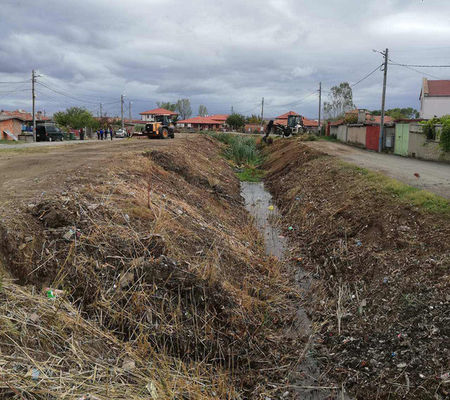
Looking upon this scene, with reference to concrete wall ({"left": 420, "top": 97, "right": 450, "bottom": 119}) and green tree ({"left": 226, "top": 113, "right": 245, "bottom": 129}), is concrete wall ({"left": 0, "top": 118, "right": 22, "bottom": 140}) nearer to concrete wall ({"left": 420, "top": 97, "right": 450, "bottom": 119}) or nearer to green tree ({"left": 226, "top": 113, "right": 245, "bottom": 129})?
green tree ({"left": 226, "top": 113, "right": 245, "bottom": 129})

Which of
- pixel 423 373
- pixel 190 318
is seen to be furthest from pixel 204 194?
pixel 423 373

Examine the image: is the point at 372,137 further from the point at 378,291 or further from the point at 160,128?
the point at 378,291

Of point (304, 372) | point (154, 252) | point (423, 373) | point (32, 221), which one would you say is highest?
point (32, 221)

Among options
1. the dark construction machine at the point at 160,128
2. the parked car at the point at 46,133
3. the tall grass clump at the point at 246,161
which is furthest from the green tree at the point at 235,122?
the tall grass clump at the point at 246,161

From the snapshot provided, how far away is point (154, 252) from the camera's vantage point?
242 inches

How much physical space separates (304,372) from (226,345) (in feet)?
3.73

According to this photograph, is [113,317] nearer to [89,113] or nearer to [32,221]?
[32,221]

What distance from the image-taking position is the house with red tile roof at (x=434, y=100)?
152 feet

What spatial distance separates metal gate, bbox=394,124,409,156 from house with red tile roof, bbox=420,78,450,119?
2527 cm

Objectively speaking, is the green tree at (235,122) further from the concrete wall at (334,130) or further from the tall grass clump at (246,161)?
the tall grass clump at (246,161)

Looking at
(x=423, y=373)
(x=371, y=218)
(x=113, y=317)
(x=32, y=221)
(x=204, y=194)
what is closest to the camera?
(x=423, y=373)

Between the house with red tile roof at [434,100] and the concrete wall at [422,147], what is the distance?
2732cm

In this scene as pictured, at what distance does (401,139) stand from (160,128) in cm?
1808

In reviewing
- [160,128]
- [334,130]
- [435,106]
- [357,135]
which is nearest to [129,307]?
[160,128]
